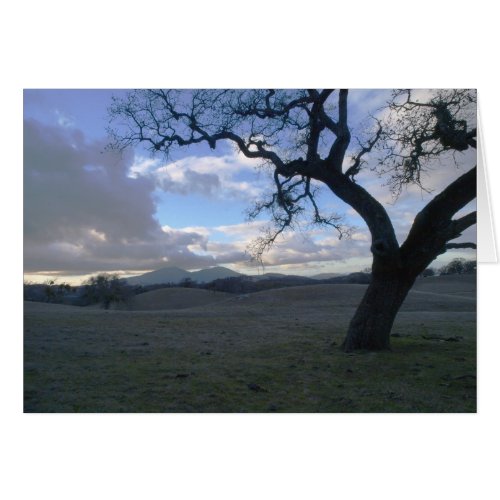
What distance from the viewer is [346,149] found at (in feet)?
20.8

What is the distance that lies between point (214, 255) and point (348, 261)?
1908 mm

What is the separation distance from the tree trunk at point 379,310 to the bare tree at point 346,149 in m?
0.01

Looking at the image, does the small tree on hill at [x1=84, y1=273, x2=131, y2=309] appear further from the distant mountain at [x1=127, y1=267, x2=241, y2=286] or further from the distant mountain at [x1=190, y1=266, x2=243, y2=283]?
the distant mountain at [x1=190, y1=266, x2=243, y2=283]

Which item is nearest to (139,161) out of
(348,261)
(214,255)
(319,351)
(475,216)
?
(214,255)

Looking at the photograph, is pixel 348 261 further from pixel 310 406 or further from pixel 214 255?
pixel 310 406

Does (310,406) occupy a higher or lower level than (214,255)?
lower

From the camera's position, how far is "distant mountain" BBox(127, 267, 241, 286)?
237 inches

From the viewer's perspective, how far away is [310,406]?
447 centimetres

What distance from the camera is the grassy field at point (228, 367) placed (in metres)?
4.50

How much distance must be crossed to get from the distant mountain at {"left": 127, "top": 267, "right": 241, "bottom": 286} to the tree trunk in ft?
6.19

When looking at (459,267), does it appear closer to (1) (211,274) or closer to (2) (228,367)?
(1) (211,274)

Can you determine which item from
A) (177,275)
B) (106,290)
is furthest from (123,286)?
(177,275)
